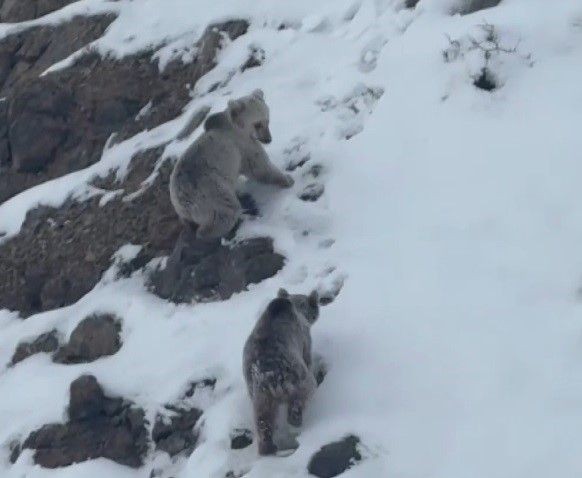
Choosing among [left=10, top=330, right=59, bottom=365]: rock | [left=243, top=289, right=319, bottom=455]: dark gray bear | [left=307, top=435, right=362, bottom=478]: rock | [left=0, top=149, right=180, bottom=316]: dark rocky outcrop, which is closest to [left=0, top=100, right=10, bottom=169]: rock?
[left=0, top=149, right=180, bottom=316]: dark rocky outcrop

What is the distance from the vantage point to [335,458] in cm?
907

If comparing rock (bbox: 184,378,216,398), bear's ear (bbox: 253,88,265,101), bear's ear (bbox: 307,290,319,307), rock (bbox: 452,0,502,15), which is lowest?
rock (bbox: 184,378,216,398)

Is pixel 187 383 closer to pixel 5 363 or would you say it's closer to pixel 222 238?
pixel 222 238

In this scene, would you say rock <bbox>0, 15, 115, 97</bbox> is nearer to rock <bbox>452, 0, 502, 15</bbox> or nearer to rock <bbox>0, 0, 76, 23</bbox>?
rock <bbox>0, 0, 76, 23</bbox>

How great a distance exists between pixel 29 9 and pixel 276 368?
36.9 feet

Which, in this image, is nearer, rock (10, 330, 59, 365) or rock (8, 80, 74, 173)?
rock (10, 330, 59, 365)

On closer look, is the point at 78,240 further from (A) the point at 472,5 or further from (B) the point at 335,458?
(B) the point at 335,458

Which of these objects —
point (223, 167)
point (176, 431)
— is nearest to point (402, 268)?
point (176, 431)

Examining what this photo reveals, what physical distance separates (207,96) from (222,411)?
609 cm

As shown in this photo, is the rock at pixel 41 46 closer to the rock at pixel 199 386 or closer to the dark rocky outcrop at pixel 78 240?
the dark rocky outcrop at pixel 78 240

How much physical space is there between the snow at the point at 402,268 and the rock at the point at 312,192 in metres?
0.12

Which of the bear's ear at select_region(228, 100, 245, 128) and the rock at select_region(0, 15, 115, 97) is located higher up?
the bear's ear at select_region(228, 100, 245, 128)

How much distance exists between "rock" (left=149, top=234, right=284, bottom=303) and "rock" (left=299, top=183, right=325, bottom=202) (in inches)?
33.7

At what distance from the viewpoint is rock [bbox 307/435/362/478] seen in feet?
29.5
